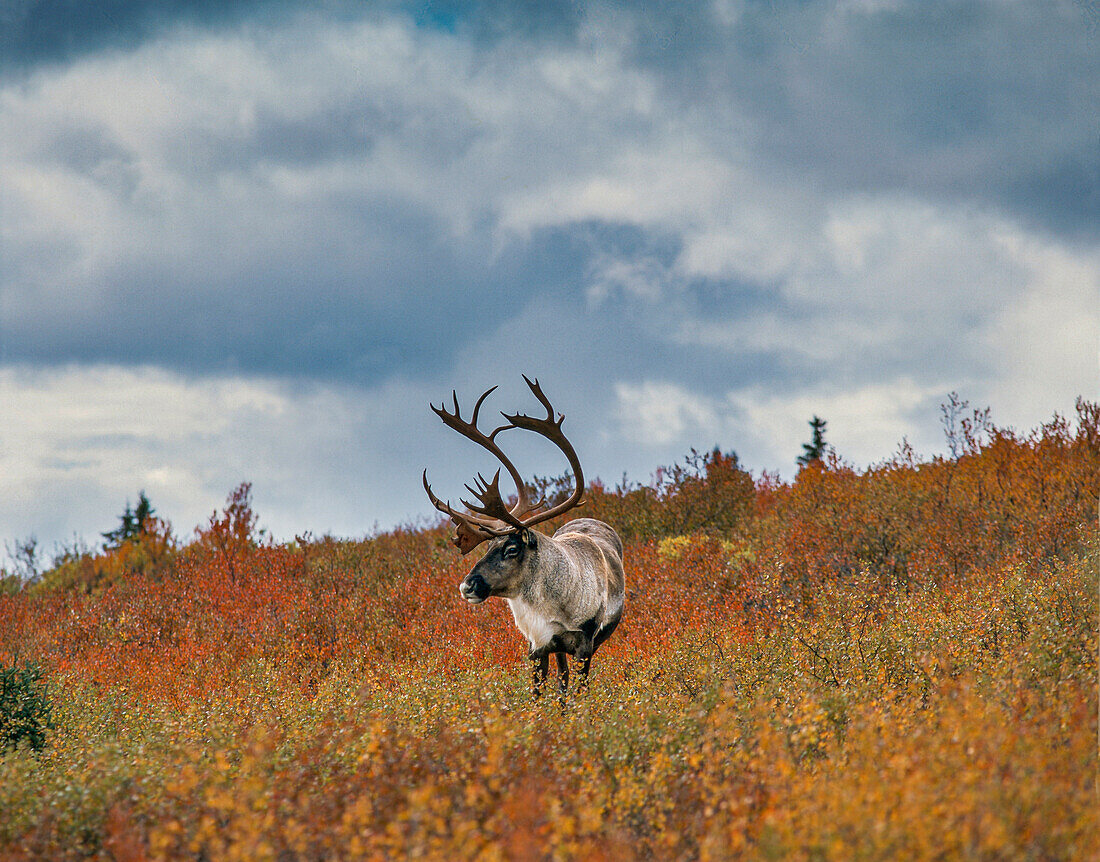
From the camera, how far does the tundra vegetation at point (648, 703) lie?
325 cm

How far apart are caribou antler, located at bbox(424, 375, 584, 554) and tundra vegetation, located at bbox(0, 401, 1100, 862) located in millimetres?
1128

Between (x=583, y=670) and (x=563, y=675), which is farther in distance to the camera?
(x=583, y=670)

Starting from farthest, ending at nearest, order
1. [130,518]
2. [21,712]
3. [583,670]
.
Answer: [130,518] → [583,670] → [21,712]

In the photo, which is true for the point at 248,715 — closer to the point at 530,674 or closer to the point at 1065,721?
the point at 530,674

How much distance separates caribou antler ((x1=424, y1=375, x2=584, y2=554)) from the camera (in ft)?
22.0

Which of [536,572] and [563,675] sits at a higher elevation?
[536,572]

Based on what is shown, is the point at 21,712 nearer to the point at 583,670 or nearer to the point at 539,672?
the point at 539,672

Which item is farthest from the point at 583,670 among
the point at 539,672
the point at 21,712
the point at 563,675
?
the point at 21,712

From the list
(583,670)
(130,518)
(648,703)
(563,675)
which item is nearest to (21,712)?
(563,675)

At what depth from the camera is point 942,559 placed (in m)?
10.2

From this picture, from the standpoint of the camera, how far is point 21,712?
20.7 feet

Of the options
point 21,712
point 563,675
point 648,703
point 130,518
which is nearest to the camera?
point 648,703

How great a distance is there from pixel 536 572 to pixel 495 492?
702mm

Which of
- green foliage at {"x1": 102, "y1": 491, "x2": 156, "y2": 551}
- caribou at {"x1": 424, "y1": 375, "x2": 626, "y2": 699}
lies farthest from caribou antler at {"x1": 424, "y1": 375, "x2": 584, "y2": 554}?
green foliage at {"x1": 102, "y1": 491, "x2": 156, "y2": 551}
